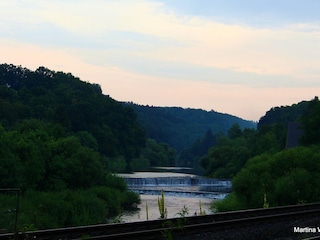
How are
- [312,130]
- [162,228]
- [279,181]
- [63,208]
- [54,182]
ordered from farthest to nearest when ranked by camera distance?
[312,130] < [54,182] < [63,208] < [279,181] < [162,228]

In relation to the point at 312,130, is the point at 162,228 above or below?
below

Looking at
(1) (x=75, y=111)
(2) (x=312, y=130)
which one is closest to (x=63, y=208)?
(2) (x=312, y=130)

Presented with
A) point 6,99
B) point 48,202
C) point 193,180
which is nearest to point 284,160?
point 48,202

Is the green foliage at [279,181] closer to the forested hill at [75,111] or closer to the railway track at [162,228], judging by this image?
the railway track at [162,228]

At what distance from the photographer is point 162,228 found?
14820 mm

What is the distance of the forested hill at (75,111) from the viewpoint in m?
117

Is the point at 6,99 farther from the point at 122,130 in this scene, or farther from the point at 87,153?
the point at 87,153

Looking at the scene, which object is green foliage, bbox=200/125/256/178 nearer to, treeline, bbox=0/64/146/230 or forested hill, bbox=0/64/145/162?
forested hill, bbox=0/64/145/162

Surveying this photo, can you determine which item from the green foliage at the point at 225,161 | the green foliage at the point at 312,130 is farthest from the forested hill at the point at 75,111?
the green foliage at the point at 312,130

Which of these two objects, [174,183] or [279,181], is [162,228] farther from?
[174,183]

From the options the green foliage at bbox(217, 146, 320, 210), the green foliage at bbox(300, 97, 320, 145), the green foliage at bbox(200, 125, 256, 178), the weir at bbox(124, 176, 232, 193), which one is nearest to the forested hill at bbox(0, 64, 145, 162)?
the green foliage at bbox(200, 125, 256, 178)

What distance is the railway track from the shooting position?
43.6ft

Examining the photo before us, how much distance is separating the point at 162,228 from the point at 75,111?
117060 mm

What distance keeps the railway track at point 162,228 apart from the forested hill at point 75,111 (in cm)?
A: 9206
